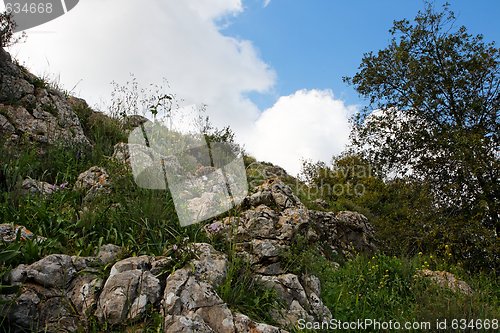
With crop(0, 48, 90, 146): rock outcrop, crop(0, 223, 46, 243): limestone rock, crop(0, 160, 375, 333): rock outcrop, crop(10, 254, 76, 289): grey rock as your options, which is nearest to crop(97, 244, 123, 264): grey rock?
crop(0, 160, 375, 333): rock outcrop

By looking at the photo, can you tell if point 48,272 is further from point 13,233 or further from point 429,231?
point 429,231

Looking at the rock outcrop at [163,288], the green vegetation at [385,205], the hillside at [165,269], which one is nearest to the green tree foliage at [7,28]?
the green vegetation at [385,205]

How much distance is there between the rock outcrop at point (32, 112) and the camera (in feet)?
31.3

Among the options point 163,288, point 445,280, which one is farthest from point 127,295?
point 445,280

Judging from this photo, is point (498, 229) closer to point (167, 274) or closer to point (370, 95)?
point (370, 95)

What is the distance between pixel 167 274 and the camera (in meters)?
5.09

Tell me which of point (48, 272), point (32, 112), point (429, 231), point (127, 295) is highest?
point (32, 112)

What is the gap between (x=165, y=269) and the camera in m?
5.14

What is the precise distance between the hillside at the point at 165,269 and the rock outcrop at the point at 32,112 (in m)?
0.49

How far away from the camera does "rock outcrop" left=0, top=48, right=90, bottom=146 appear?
9539 mm

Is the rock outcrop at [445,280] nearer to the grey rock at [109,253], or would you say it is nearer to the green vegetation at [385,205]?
the green vegetation at [385,205]

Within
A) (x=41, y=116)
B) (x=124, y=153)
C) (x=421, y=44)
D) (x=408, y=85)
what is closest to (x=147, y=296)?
(x=124, y=153)

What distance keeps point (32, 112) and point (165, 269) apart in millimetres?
7004

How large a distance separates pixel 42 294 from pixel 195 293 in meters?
1.62
